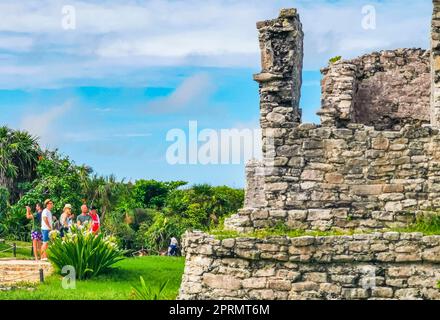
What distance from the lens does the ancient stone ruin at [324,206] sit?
12.9 metres

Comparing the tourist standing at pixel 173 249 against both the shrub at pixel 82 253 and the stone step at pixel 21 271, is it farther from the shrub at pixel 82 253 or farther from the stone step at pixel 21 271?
the shrub at pixel 82 253

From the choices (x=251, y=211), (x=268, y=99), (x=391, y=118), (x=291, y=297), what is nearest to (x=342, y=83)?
(x=391, y=118)

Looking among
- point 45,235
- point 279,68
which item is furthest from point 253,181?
point 279,68

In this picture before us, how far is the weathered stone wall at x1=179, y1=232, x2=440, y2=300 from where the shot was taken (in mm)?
12891

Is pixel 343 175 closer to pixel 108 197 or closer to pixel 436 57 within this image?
pixel 436 57

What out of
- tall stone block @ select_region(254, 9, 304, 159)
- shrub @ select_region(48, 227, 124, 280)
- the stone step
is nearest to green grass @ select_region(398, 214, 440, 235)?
tall stone block @ select_region(254, 9, 304, 159)

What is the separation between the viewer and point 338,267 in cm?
1298

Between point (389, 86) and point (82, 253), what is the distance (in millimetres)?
6511

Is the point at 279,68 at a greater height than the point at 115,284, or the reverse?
the point at 279,68

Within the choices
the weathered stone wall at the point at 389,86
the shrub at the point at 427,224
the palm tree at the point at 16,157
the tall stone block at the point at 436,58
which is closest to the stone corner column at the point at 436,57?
the tall stone block at the point at 436,58

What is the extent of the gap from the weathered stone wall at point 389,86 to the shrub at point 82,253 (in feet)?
17.7

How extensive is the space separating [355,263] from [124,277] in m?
7.14

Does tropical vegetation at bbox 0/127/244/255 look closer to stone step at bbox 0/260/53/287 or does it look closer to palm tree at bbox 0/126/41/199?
palm tree at bbox 0/126/41/199

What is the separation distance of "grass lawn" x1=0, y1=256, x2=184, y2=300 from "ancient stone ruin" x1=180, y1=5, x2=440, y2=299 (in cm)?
162
